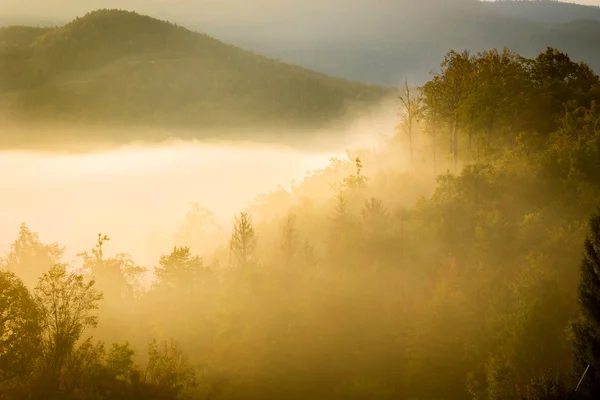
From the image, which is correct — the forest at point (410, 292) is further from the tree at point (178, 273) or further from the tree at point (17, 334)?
the tree at point (178, 273)

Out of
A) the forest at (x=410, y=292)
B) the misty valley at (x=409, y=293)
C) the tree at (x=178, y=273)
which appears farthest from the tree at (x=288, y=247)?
the tree at (x=178, y=273)

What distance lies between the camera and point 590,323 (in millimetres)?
73875

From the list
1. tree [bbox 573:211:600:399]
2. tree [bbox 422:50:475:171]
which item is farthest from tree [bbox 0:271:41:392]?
tree [bbox 422:50:475:171]

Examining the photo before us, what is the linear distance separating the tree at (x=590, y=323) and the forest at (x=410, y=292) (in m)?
0.18

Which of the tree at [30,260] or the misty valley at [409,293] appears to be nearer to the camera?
the misty valley at [409,293]

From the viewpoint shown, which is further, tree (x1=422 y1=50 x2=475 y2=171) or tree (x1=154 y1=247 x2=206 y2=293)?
tree (x1=154 y1=247 x2=206 y2=293)

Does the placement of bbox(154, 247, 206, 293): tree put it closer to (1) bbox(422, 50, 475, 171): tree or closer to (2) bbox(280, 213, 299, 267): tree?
(2) bbox(280, 213, 299, 267): tree

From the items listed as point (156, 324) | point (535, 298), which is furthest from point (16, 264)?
point (535, 298)

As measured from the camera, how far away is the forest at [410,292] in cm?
7794

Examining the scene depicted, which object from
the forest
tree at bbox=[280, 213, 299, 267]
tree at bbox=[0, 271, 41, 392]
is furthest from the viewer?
tree at bbox=[280, 213, 299, 267]

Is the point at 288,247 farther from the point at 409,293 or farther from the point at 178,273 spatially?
the point at 409,293

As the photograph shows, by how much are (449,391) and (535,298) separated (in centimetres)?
1957

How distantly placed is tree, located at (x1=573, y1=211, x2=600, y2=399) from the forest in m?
0.18

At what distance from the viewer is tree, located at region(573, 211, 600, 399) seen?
230 feet
